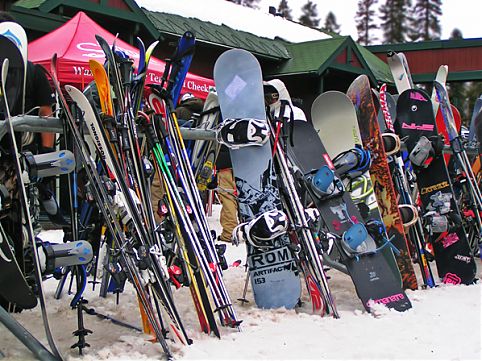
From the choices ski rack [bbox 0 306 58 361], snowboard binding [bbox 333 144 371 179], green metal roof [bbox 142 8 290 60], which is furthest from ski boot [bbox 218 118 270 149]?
green metal roof [bbox 142 8 290 60]

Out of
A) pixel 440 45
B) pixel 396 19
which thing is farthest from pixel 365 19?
pixel 440 45

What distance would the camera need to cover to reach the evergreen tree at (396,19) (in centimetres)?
4016

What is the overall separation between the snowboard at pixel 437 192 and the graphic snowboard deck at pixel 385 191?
1.73ft

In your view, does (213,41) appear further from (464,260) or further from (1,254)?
(1,254)

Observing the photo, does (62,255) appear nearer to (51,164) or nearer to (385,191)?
(51,164)

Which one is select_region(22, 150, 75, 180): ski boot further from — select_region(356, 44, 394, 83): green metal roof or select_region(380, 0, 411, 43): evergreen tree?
select_region(380, 0, 411, 43): evergreen tree

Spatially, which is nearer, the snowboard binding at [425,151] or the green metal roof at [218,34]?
the snowboard binding at [425,151]

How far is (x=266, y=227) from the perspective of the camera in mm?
3236

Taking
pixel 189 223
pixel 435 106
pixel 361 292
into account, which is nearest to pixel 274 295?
pixel 361 292

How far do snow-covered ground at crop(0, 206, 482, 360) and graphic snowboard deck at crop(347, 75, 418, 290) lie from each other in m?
0.31

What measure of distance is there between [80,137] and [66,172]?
0.61 feet

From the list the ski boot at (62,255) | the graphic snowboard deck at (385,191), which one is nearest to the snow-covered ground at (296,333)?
the graphic snowboard deck at (385,191)

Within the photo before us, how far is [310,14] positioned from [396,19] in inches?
257

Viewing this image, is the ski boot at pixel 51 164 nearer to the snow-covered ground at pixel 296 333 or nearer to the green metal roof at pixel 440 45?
the snow-covered ground at pixel 296 333
